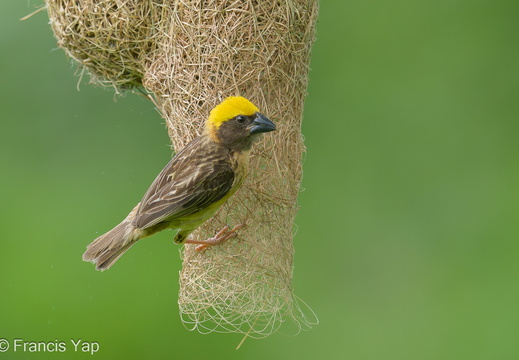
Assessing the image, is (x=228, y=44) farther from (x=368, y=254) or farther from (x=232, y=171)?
(x=368, y=254)

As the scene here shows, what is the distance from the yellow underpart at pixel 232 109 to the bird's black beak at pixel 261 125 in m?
0.04

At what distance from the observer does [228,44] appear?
4117 millimetres

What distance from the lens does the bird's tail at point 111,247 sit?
406 cm

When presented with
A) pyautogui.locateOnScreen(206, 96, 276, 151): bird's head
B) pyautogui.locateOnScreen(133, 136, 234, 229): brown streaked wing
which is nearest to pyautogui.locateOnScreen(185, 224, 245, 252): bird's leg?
pyautogui.locateOnScreen(133, 136, 234, 229): brown streaked wing

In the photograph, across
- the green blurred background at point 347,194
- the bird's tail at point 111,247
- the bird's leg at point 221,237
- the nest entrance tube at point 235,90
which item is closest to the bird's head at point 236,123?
the nest entrance tube at point 235,90

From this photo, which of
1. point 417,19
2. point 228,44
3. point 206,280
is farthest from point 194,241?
point 417,19

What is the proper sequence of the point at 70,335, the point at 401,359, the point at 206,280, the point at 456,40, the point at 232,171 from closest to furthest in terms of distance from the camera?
the point at 232,171 < the point at 206,280 < the point at 70,335 < the point at 401,359 < the point at 456,40

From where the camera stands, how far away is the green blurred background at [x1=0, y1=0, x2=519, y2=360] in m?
5.83

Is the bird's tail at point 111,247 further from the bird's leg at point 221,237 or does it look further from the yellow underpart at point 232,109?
the yellow underpart at point 232,109

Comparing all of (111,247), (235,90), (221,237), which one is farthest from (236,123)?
(111,247)

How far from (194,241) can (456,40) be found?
3.37 m

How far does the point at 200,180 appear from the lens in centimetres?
397

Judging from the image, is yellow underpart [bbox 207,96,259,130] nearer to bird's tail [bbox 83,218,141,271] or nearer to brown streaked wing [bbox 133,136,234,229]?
brown streaked wing [bbox 133,136,234,229]

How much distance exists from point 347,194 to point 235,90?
8.77ft
